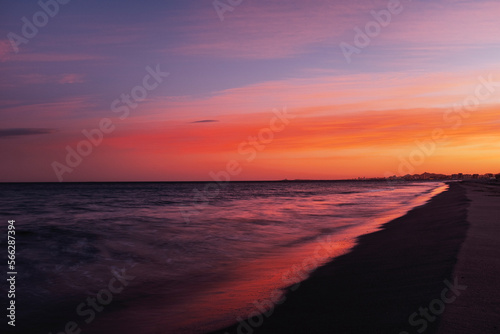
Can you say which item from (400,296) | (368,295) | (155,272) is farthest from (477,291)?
(155,272)

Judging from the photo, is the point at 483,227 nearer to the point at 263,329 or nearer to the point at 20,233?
the point at 263,329

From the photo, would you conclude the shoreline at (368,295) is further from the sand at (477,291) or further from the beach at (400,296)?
the sand at (477,291)

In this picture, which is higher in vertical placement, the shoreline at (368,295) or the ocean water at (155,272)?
the shoreline at (368,295)

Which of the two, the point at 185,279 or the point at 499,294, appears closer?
the point at 499,294

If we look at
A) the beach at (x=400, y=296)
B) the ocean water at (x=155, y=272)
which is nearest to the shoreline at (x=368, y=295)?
the beach at (x=400, y=296)

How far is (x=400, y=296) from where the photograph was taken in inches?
241

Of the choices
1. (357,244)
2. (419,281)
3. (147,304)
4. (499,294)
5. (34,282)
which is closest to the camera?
(499,294)

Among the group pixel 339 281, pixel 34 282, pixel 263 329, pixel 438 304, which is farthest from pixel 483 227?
pixel 34 282

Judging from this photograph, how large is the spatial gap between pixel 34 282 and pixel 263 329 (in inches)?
264

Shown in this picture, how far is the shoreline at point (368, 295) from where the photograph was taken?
5.13 metres

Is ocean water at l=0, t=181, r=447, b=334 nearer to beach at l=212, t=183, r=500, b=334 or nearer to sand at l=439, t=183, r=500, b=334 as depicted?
beach at l=212, t=183, r=500, b=334

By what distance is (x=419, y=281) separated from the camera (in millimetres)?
6828

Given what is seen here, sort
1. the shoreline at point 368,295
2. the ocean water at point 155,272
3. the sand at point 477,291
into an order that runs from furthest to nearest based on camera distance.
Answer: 1. the ocean water at point 155,272
2. the shoreline at point 368,295
3. the sand at point 477,291

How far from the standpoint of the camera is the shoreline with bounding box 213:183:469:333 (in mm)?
5133
